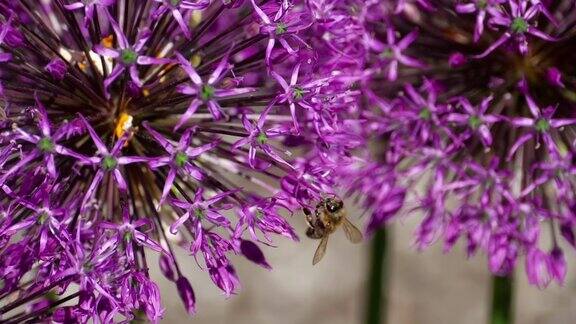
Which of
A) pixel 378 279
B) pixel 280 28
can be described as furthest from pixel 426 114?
pixel 378 279

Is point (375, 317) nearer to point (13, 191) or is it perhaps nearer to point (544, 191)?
point (544, 191)

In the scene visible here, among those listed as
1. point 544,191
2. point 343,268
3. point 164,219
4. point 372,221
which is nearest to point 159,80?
point 164,219

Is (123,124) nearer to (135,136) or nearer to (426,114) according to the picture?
(135,136)

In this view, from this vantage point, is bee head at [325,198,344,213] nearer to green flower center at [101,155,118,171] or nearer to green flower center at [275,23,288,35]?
green flower center at [275,23,288,35]

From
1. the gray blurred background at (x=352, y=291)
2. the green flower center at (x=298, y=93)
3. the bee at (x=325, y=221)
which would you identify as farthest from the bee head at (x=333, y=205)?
the gray blurred background at (x=352, y=291)

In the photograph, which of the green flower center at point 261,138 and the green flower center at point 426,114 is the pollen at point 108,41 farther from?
the green flower center at point 426,114

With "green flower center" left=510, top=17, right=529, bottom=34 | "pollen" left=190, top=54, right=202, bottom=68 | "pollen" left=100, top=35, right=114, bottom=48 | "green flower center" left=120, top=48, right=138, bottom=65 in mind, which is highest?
"green flower center" left=510, top=17, right=529, bottom=34

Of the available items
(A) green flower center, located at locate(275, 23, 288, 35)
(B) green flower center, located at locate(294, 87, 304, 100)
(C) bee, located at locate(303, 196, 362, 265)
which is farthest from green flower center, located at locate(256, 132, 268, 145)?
(C) bee, located at locate(303, 196, 362, 265)
